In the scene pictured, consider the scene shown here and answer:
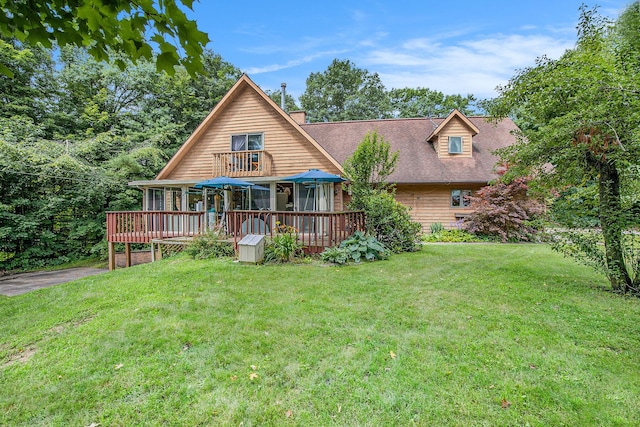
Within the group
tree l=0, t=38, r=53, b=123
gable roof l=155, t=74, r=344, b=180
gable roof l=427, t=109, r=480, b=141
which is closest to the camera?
gable roof l=155, t=74, r=344, b=180

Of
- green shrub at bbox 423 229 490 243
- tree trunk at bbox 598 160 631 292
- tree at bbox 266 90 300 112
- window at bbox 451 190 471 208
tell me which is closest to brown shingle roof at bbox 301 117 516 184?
window at bbox 451 190 471 208

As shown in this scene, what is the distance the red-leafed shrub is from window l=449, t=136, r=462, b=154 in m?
2.98

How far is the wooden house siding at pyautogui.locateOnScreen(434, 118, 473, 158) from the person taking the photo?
47.9ft

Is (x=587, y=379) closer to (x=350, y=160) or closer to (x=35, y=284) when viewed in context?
(x=350, y=160)

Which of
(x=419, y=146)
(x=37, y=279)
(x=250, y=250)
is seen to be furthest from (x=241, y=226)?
(x=419, y=146)

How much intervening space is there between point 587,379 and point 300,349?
2780 millimetres

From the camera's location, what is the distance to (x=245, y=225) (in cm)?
886

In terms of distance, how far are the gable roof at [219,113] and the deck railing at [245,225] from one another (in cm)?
311

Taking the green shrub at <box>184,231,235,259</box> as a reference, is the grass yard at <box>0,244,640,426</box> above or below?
below

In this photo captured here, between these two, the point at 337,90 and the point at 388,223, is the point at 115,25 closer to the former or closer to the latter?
the point at 388,223

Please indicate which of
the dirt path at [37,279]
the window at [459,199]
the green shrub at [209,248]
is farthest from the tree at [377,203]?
the dirt path at [37,279]

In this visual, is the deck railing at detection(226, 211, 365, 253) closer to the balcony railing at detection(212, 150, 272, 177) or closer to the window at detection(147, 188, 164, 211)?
the balcony railing at detection(212, 150, 272, 177)

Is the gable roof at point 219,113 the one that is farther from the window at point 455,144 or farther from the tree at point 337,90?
the tree at point 337,90

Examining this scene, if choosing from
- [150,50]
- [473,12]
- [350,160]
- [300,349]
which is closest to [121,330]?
[300,349]
